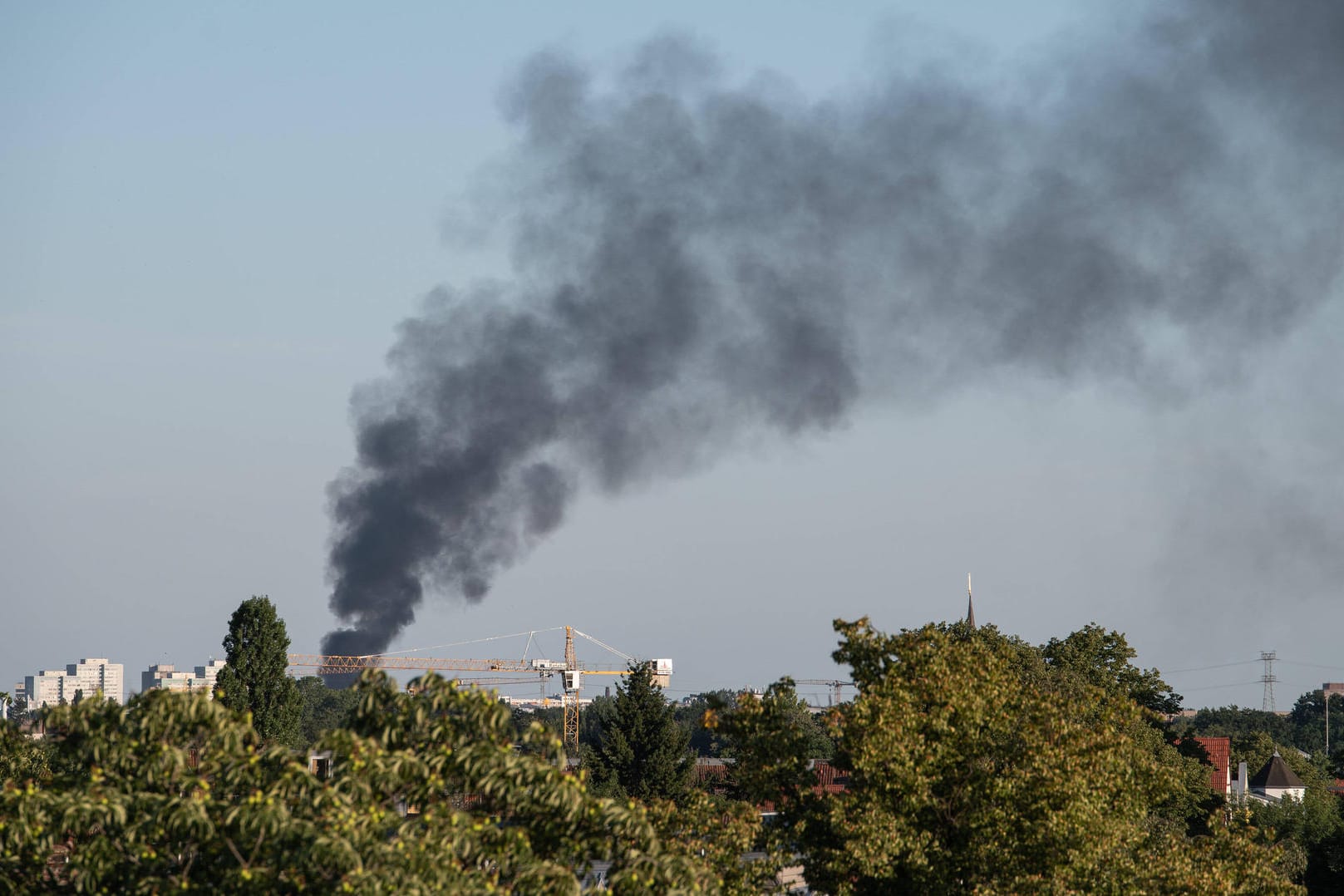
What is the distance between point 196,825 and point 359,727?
3.68 metres

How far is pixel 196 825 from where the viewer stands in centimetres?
1673

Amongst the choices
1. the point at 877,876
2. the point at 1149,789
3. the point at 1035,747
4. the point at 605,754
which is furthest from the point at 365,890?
the point at 605,754

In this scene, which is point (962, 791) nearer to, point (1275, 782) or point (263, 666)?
point (263, 666)

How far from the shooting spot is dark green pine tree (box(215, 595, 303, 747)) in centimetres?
7025

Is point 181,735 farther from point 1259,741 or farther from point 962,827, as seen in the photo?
point 1259,741

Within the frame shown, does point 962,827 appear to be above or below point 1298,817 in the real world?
above

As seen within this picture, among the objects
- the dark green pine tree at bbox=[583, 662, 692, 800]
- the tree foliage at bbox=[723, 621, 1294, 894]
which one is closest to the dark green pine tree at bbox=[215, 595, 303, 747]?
the dark green pine tree at bbox=[583, 662, 692, 800]

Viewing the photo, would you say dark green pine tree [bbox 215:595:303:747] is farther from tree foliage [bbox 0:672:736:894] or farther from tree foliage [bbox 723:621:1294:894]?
tree foliage [bbox 0:672:736:894]

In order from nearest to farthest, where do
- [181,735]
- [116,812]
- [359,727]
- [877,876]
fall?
1. [116,812]
2. [181,735]
3. [359,727]
4. [877,876]

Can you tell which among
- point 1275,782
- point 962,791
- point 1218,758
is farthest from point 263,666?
point 1275,782

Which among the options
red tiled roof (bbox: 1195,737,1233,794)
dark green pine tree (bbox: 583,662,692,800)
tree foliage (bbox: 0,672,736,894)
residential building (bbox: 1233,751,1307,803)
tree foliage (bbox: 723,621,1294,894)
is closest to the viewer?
tree foliage (bbox: 0,672,736,894)

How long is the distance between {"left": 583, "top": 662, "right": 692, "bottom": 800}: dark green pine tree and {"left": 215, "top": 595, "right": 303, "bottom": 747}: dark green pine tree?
15201 mm

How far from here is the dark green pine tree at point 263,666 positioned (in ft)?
230

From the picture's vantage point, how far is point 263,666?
2790 inches
